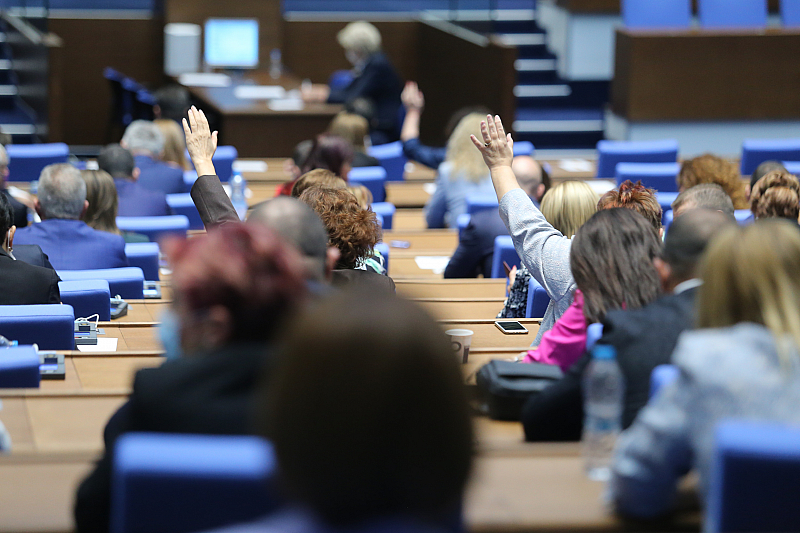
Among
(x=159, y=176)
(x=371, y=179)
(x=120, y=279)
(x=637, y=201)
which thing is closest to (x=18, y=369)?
(x=120, y=279)

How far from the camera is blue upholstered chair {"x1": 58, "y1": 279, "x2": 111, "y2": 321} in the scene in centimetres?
323

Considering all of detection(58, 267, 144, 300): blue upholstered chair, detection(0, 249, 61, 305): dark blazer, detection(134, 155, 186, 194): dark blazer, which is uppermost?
detection(134, 155, 186, 194): dark blazer

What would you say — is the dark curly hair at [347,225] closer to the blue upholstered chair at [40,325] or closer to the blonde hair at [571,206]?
the blonde hair at [571,206]

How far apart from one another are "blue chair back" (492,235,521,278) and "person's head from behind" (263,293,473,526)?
2.90 meters

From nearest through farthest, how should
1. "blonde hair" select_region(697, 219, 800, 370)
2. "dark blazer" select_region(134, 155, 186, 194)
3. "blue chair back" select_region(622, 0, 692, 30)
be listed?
"blonde hair" select_region(697, 219, 800, 370) < "dark blazer" select_region(134, 155, 186, 194) < "blue chair back" select_region(622, 0, 692, 30)

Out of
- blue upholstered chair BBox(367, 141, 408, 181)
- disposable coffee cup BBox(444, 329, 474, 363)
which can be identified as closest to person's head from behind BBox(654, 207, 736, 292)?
disposable coffee cup BBox(444, 329, 474, 363)

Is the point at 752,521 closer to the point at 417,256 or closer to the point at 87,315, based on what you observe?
the point at 87,315

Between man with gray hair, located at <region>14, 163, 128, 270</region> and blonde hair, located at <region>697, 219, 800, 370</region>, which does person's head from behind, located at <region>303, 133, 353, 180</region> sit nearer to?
man with gray hair, located at <region>14, 163, 128, 270</region>

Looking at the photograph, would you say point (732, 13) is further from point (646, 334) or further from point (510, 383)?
point (646, 334)

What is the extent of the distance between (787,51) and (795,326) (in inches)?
313

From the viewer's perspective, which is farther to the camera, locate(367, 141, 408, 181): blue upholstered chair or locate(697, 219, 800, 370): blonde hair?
locate(367, 141, 408, 181): blue upholstered chair

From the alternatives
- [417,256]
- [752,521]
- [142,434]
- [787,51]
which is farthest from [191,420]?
→ [787,51]

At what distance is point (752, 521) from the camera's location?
4.98 ft

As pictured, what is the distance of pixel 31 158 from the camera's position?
618cm
